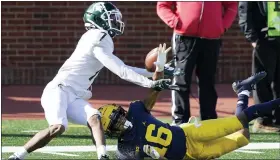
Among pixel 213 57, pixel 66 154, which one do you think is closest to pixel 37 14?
pixel 213 57

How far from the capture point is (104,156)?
7.71m

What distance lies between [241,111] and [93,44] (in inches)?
59.8

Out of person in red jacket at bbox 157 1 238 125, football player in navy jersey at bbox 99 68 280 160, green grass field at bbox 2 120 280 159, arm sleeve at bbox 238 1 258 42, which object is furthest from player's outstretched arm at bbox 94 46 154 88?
arm sleeve at bbox 238 1 258 42

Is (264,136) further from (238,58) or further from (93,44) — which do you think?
(238,58)

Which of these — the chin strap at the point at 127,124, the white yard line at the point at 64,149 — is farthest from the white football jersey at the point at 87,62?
the white yard line at the point at 64,149

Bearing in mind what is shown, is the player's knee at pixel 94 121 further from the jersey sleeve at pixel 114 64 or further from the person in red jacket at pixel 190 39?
the person in red jacket at pixel 190 39

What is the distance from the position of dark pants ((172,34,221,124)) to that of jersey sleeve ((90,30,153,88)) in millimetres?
2713

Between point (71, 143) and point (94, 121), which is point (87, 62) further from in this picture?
point (71, 143)

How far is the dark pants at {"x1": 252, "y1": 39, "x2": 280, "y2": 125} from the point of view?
36.7 feet

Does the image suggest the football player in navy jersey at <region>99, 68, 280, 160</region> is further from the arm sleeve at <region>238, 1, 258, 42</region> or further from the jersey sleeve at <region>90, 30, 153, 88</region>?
the arm sleeve at <region>238, 1, 258, 42</region>

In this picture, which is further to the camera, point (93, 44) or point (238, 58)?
point (238, 58)

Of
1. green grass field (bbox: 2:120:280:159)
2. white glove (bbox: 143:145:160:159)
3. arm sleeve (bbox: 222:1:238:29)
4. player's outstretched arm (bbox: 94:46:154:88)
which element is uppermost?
arm sleeve (bbox: 222:1:238:29)

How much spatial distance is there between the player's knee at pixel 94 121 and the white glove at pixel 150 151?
47 centimetres

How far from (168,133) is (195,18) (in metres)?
3.17
